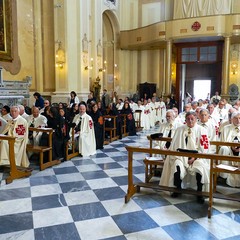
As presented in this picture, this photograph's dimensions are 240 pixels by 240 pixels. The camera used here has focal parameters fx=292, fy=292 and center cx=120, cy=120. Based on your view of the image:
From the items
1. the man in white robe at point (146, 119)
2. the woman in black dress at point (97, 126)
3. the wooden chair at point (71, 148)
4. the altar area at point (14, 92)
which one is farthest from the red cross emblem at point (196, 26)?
the wooden chair at point (71, 148)

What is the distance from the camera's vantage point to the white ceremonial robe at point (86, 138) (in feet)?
24.5

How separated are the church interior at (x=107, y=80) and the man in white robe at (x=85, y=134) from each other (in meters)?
0.27

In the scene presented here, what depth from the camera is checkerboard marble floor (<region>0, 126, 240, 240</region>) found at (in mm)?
3547

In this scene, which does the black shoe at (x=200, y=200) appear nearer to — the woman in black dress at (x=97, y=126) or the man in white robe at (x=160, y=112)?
the woman in black dress at (x=97, y=126)

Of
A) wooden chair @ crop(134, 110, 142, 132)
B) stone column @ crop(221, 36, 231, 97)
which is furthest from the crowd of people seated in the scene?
stone column @ crop(221, 36, 231, 97)

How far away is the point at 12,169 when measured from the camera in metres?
5.50

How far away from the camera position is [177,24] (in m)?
16.3

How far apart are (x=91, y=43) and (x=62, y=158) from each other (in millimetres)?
9441

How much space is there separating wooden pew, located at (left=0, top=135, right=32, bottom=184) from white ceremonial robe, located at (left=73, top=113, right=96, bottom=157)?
74.5 inches

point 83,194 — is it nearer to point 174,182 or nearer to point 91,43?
point 174,182

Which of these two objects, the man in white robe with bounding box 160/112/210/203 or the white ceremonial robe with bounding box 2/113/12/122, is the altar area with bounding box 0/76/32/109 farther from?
the man in white robe with bounding box 160/112/210/203

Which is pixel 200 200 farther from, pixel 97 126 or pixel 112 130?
pixel 112 130

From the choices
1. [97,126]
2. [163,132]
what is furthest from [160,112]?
[163,132]

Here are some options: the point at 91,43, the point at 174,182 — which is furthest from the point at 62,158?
the point at 91,43
